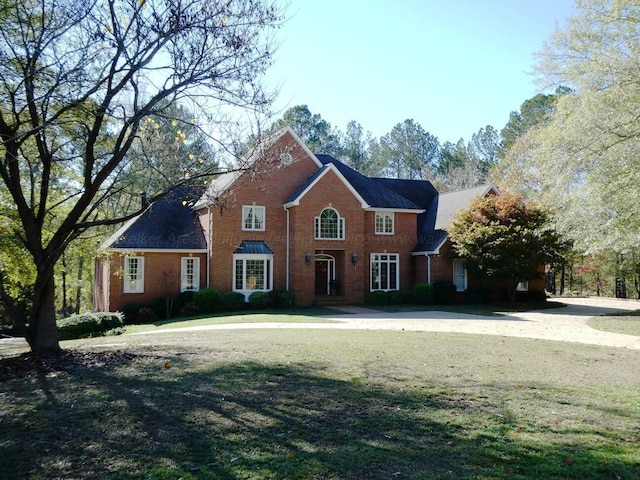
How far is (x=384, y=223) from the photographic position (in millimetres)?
30578

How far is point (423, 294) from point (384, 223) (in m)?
4.81

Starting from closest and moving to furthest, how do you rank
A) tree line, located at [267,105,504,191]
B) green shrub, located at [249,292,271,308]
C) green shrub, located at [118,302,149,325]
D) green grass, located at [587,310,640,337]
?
1. green grass, located at [587,310,640,337]
2. green shrub, located at [118,302,149,325]
3. green shrub, located at [249,292,271,308]
4. tree line, located at [267,105,504,191]

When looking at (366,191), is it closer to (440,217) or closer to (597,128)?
(440,217)

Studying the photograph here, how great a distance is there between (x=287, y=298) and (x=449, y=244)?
10.0 m

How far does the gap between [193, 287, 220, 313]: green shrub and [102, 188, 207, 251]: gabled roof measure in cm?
269

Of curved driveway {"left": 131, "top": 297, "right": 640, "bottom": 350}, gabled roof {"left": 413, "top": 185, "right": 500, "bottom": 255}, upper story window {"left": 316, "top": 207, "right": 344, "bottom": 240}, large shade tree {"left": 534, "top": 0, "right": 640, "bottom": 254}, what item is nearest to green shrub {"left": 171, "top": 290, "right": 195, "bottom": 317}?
curved driveway {"left": 131, "top": 297, "right": 640, "bottom": 350}

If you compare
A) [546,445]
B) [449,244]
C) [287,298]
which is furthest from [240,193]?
[546,445]

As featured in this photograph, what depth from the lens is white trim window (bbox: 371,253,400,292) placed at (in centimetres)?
3020

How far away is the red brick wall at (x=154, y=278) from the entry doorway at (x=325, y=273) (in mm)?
6553

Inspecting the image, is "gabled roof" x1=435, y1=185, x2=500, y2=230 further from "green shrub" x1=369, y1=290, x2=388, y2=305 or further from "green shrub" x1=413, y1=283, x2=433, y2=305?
"green shrub" x1=369, y1=290, x2=388, y2=305

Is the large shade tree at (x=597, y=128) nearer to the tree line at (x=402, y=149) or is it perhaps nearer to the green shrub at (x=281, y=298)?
the green shrub at (x=281, y=298)

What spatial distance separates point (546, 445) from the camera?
5480 millimetres

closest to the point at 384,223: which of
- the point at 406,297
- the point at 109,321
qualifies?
the point at 406,297

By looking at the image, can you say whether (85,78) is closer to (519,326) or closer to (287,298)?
(519,326)
